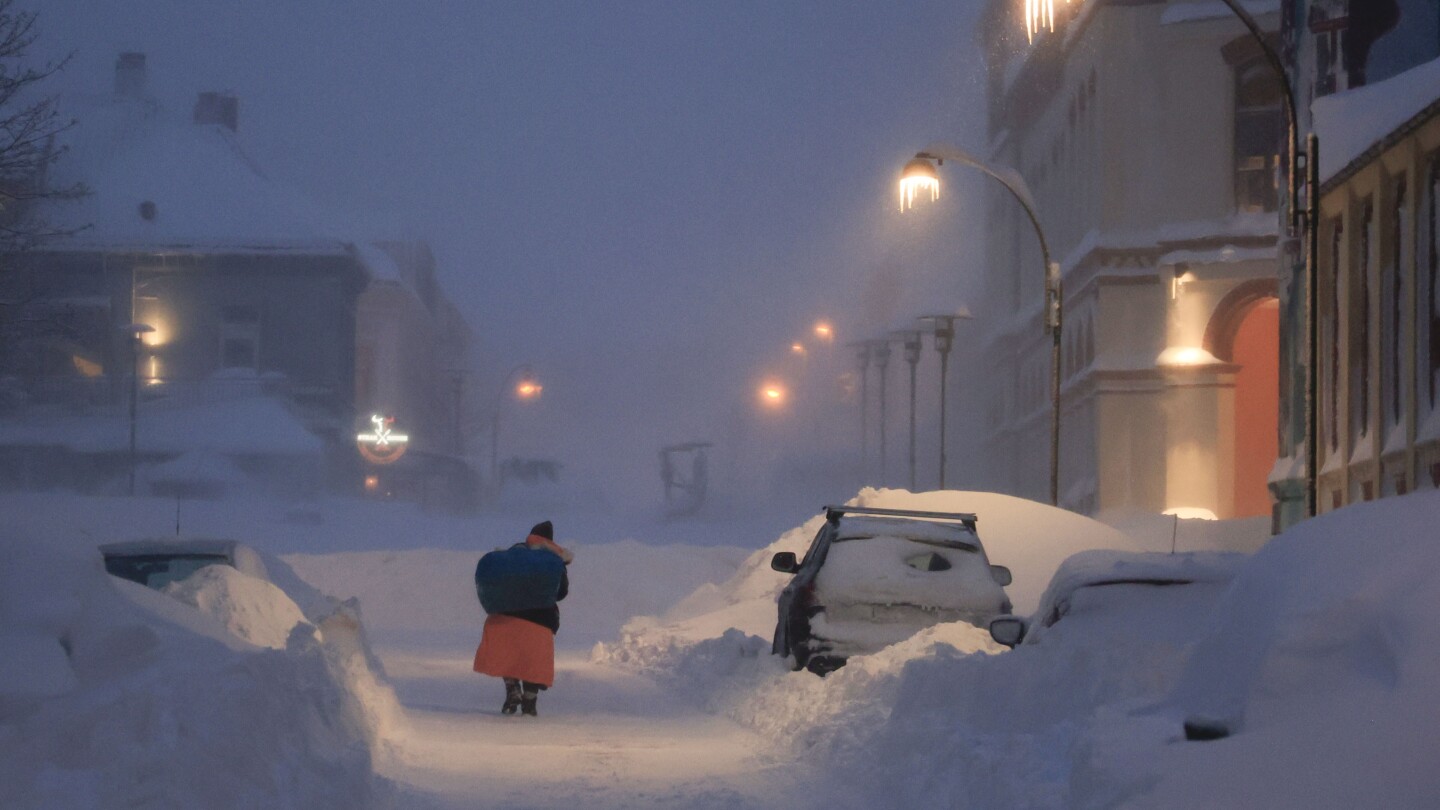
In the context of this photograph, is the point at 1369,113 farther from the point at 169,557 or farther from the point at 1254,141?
the point at 1254,141

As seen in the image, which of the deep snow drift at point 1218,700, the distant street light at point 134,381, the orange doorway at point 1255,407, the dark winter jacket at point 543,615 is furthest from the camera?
the distant street light at point 134,381

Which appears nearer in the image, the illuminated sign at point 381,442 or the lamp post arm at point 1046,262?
the lamp post arm at point 1046,262

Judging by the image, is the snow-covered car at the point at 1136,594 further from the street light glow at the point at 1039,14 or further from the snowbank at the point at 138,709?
the street light glow at the point at 1039,14

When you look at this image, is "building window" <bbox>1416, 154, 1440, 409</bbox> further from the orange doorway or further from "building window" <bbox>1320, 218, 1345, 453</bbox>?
the orange doorway

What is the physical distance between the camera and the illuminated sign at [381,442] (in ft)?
204

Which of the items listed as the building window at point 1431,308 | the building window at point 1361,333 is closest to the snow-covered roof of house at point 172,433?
the building window at point 1361,333

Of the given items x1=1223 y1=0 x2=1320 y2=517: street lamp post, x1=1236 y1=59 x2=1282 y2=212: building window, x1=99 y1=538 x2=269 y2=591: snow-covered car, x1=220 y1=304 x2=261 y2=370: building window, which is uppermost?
x1=1236 y1=59 x2=1282 y2=212: building window

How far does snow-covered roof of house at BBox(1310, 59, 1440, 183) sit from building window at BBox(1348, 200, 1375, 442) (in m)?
0.80

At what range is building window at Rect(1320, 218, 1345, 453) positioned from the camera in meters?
22.0

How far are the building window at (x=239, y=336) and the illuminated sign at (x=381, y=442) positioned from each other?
4.51 metres

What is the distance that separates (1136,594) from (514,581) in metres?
7.42

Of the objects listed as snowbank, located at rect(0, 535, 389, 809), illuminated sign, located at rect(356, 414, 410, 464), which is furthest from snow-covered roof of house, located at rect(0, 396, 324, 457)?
snowbank, located at rect(0, 535, 389, 809)

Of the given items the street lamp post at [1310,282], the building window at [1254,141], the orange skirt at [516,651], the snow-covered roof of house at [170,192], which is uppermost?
the snow-covered roof of house at [170,192]

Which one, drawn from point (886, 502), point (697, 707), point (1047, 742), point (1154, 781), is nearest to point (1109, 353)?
point (886, 502)
